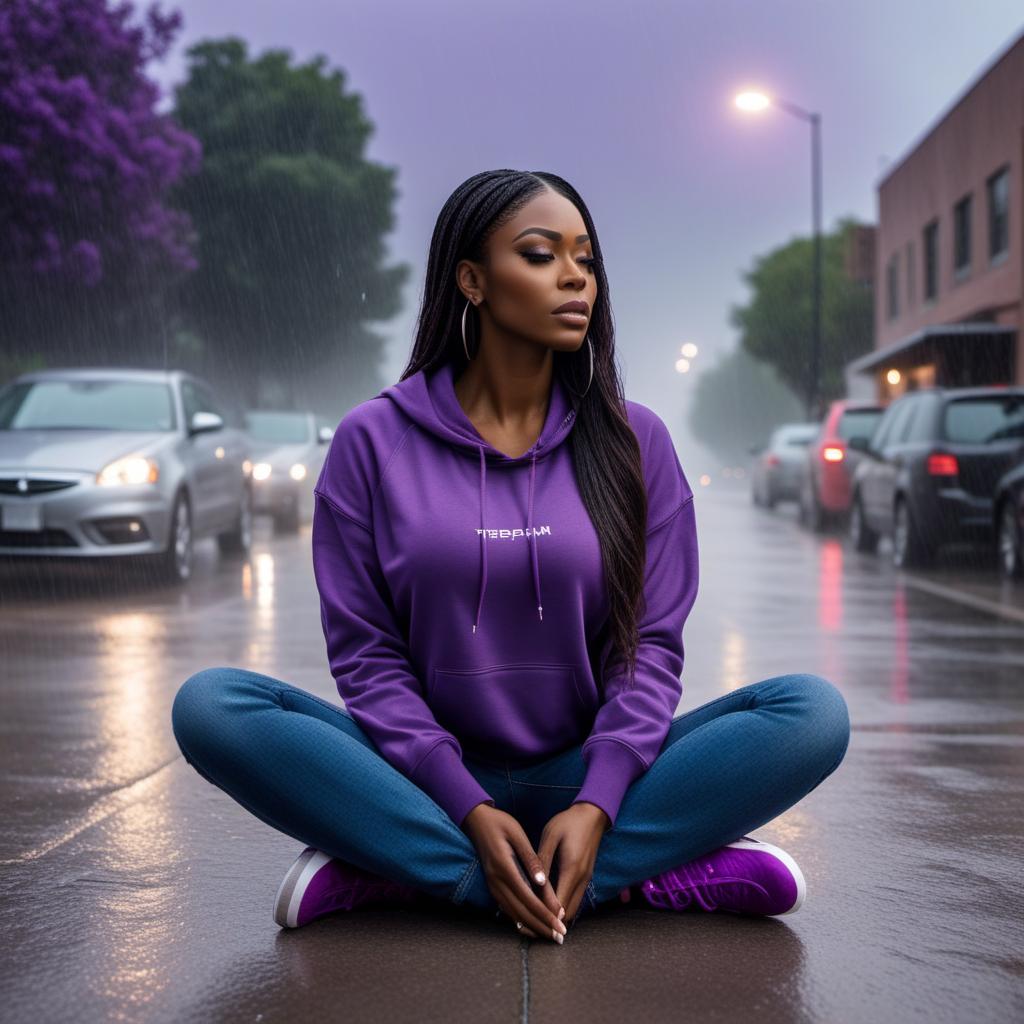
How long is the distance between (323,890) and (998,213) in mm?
26748

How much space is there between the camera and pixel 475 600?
11.5 ft

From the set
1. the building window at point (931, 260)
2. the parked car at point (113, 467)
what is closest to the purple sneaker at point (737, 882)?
the parked car at point (113, 467)

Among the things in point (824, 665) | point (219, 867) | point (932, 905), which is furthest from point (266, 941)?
point (824, 665)

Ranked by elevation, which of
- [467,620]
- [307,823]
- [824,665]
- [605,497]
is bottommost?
[824,665]

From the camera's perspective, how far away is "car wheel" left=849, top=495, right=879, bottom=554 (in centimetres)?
1675

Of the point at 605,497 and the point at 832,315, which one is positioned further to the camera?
the point at 832,315

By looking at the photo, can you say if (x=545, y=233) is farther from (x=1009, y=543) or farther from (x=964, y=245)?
(x=964, y=245)

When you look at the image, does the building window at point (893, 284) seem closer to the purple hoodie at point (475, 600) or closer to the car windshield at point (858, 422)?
the car windshield at point (858, 422)

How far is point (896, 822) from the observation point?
181 inches

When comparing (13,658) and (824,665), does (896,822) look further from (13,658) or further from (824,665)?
(13,658)

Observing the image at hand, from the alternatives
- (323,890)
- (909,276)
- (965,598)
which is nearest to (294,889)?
(323,890)

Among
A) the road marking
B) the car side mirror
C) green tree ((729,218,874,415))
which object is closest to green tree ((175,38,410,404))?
green tree ((729,218,874,415))

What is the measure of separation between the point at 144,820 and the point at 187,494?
8325 millimetres

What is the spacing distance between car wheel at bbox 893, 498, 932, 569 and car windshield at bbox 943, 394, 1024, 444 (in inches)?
31.1
